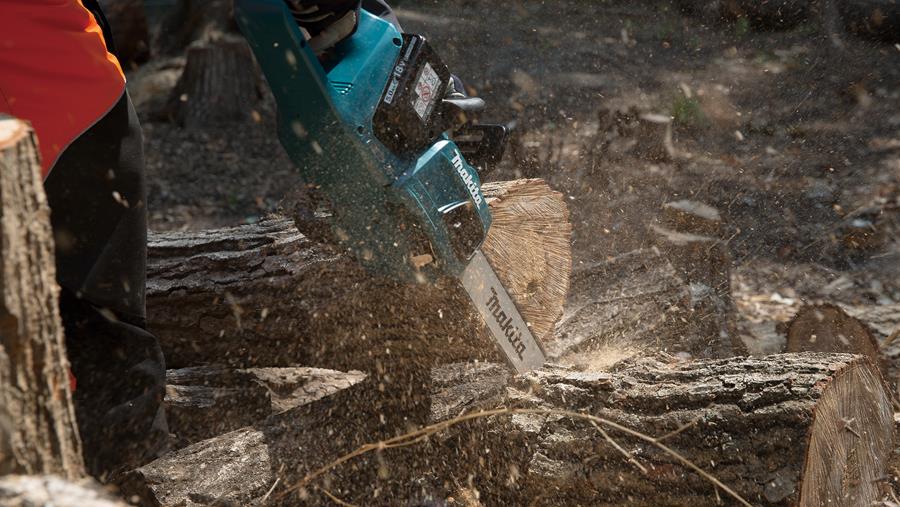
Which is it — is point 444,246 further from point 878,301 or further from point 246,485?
point 878,301

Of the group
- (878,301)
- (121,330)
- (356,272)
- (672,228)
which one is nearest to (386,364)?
(356,272)

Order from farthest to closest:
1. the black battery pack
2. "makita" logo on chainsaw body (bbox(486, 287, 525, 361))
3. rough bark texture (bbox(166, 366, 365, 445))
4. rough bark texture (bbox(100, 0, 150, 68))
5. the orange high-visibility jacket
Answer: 1. rough bark texture (bbox(100, 0, 150, 68))
2. rough bark texture (bbox(166, 366, 365, 445))
3. "makita" logo on chainsaw body (bbox(486, 287, 525, 361))
4. the black battery pack
5. the orange high-visibility jacket

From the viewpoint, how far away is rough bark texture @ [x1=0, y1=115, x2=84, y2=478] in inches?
39.5

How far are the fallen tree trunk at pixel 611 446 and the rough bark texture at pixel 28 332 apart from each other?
104 cm

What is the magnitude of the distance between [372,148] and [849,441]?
1.35 meters

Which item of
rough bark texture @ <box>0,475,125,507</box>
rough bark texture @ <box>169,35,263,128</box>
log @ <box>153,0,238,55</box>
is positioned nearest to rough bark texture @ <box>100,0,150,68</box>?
log @ <box>153,0,238,55</box>

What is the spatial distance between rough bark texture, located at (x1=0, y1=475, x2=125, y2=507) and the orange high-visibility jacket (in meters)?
0.92

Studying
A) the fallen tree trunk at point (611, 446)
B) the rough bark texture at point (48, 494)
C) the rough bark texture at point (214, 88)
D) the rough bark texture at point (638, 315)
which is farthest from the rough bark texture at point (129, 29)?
the rough bark texture at point (48, 494)

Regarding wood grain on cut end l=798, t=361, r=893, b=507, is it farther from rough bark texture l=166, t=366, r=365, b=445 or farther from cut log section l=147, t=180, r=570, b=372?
rough bark texture l=166, t=366, r=365, b=445

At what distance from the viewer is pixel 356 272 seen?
262 centimetres

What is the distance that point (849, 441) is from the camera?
203 centimetres

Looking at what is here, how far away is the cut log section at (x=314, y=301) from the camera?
8.33 ft

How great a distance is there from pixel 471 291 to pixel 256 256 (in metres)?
0.77

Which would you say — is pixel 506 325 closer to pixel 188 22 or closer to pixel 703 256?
pixel 703 256
